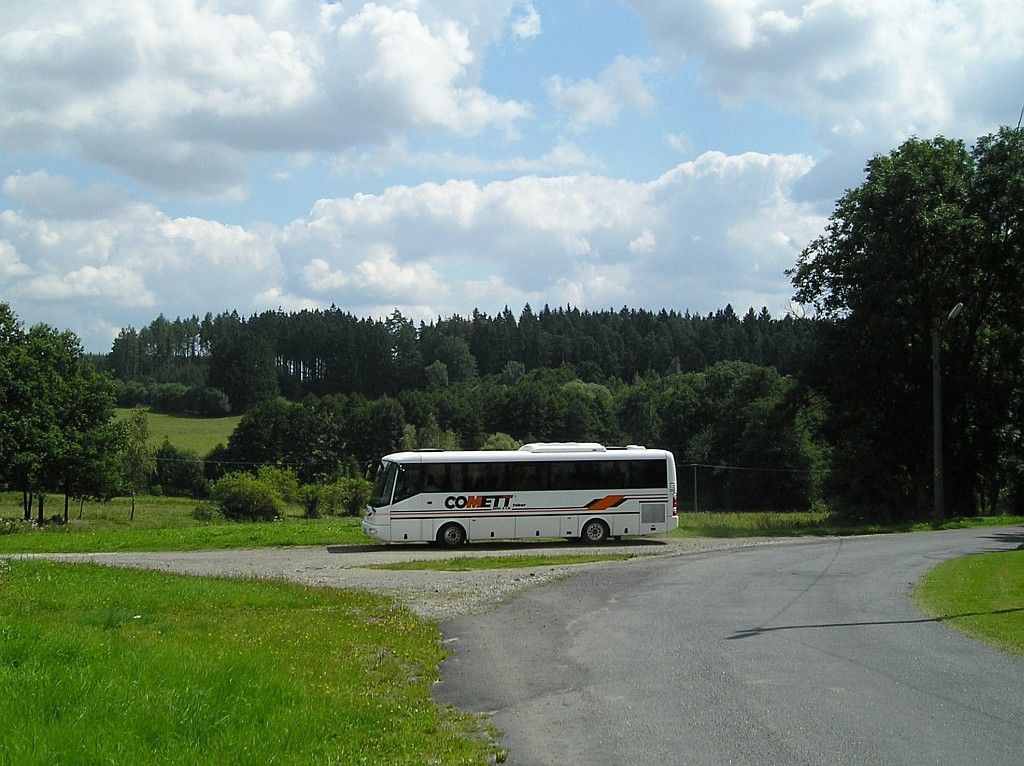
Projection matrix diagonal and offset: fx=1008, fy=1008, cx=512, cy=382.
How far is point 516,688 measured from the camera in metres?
10.3

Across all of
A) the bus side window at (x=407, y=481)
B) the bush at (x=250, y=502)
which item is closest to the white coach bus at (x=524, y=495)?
the bus side window at (x=407, y=481)

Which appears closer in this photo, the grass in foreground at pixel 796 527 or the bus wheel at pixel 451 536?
the bus wheel at pixel 451 536

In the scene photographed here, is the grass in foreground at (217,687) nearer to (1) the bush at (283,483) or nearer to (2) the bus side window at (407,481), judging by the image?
(2) the bus side window at (407,481)

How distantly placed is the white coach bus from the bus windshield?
0.03 m

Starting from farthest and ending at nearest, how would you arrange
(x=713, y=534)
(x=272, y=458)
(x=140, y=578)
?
(x=272, y=458) → (x=713, y=534) → (x=140, y=578)

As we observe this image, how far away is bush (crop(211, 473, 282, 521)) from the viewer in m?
65.6

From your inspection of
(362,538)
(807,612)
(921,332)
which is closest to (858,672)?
(807,612)

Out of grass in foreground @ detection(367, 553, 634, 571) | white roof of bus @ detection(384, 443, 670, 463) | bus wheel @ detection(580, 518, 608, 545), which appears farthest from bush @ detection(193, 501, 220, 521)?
grass in foreground @ detection(367, 553, 634, 571)

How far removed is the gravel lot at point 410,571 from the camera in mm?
18988

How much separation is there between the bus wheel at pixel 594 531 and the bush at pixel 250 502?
3724 cm

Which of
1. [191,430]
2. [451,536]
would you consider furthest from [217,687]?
[191,430]

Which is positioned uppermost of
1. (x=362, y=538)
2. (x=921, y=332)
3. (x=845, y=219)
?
(x=845, y=219)

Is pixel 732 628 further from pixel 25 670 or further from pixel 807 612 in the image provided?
pixel 25 670

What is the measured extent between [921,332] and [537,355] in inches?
4079
